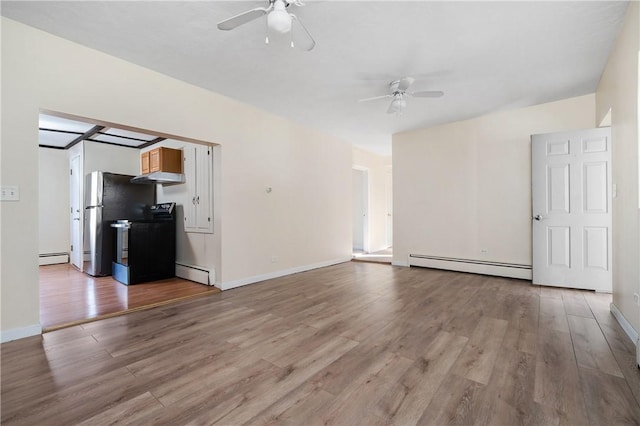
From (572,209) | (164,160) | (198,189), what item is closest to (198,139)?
(198,189)

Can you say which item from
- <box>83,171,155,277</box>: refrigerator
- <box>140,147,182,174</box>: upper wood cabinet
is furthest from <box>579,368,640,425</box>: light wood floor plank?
<box>83,171,155,277</box>: refrigerator

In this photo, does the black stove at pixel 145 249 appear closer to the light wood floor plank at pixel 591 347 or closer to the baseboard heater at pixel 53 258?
the baseboard heater at pixel 53 258

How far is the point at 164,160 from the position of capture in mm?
4539

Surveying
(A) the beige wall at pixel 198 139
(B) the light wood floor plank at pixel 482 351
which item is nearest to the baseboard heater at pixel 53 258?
(A) the beige wall at pixel 198 139

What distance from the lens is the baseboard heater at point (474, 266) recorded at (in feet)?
14.2

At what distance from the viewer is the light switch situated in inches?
90.9

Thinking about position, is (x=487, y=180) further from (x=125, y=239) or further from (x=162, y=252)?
(x=125, y=239)

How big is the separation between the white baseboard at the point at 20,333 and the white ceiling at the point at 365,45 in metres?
2.59

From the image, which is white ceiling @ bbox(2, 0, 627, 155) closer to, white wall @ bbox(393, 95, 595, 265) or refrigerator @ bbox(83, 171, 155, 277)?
white wall @ bbox(393, 95, 595, 265)

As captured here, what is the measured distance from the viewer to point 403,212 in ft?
18.3

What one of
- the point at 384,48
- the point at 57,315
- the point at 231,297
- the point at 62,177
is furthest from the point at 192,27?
the point at 62,177

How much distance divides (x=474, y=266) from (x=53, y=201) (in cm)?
834

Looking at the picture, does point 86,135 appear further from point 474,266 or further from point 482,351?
point 474,266

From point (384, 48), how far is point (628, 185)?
2.42 metres
